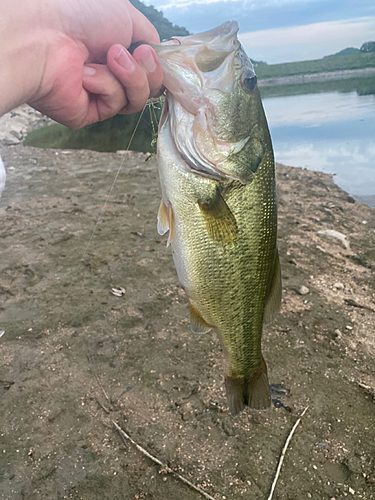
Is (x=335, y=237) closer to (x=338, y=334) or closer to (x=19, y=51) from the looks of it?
(x=338, y=334)

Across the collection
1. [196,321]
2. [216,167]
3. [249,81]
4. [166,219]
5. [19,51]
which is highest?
[19,51]

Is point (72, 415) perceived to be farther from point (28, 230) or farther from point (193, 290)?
point (28, 230)

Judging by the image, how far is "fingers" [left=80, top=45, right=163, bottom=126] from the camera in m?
1.57

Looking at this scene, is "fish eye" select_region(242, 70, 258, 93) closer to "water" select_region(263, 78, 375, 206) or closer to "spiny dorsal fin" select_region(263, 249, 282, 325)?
"spiny dorsal fin" select_region(263, 249, 282, 325)

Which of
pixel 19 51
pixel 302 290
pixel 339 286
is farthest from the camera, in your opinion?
pixel 339 286

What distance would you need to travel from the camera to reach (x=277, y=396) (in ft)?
10.2

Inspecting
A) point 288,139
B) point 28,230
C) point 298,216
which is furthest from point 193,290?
point 288,139

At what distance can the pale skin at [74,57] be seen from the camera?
1500 millimetres

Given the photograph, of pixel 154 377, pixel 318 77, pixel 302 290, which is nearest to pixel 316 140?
pixel 302 290

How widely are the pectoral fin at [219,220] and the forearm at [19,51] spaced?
0.88m

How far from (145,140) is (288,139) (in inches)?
259

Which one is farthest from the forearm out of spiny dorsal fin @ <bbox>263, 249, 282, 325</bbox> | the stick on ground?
the stick on ground

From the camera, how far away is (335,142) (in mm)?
15477

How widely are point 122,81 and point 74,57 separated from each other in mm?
261
